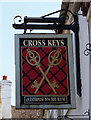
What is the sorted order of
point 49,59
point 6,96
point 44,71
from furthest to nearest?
point 6,96, point 49,59, point 44,71

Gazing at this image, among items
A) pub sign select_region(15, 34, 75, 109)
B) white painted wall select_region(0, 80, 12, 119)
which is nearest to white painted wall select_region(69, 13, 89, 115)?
pub sign select_region(15, 34, 75, 109)

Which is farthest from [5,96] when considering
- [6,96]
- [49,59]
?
[49,59]

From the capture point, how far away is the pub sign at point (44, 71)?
904 centimetres

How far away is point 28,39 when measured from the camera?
9.46 metres

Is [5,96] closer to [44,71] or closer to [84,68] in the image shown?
[84,68]

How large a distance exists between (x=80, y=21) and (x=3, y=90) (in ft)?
47.7

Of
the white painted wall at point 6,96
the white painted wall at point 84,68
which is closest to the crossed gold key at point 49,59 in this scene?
the white painted wall at point 84,68

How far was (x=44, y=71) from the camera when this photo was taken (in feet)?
30.1

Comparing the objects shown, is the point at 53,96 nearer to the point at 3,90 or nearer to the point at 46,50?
the point at 46,50

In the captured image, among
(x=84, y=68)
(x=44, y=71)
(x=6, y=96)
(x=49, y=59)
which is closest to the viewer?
(x=44, y=71)

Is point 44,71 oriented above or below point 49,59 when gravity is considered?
below

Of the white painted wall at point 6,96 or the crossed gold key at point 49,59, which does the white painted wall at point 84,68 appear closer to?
the crossed gold key at point 49,59

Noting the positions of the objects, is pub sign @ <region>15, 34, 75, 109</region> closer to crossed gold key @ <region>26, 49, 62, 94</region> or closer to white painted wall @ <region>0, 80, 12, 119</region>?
crossed gold key @ <region>26, 49, 62, 94</region>

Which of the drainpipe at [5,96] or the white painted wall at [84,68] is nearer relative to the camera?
the white painted wall at [84,68]
